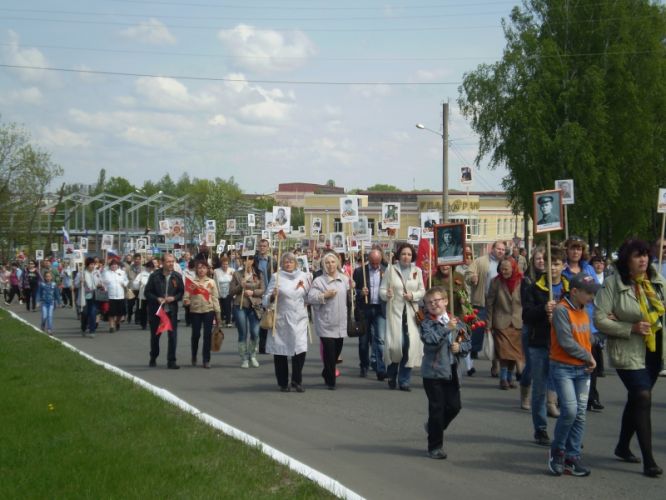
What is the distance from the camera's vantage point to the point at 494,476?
25.8 ft

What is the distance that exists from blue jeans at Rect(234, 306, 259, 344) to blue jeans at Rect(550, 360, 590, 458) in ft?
28.2

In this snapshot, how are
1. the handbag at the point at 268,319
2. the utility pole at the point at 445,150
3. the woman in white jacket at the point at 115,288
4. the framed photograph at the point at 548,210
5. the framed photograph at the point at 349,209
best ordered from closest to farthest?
the framed photograph at the point at 548,210
the handbag at the point at 268,319
the framed photograph at the point at 349,209
the woman in white jacket at the point at 115,288
the utility pole at the point at 445,150

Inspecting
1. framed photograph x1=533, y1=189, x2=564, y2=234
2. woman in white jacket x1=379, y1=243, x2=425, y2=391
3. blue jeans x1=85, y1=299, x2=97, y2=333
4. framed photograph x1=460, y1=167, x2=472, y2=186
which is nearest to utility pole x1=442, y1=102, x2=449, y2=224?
framed photograph x1=460, y1=167, x2=472, y2=186

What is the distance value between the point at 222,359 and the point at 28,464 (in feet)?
32.0

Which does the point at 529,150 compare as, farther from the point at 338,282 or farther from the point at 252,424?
the point at 252,424

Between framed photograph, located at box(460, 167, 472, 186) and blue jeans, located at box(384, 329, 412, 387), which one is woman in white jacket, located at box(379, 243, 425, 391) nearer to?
blue jeans, located at box(384, 329, 412, 387)

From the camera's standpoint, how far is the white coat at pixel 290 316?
1274 centimetres

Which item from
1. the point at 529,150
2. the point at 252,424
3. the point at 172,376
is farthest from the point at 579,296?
the point at 529,150

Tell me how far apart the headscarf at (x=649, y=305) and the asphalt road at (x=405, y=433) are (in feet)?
3.70

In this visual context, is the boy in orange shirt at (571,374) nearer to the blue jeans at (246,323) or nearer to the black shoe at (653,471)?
the black shoe at (653,471)

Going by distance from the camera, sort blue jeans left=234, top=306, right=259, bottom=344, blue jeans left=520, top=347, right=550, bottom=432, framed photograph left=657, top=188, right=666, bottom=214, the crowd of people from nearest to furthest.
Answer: the crowd of people < blue jeans left=520, top=347, right=550, bottom=432 < blue jeans left=234, top=306, right=259, bottom=344 < framed photograph left=657, top=188, right=666, bottom=214

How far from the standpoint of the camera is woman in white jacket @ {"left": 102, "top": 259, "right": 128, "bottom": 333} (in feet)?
78.5

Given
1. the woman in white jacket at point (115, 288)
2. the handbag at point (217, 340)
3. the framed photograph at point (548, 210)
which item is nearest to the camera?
the framed photograph at point (548, 210)

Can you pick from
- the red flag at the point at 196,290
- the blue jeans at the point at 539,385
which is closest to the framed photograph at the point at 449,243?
the blue jeans at the point at 539,385
